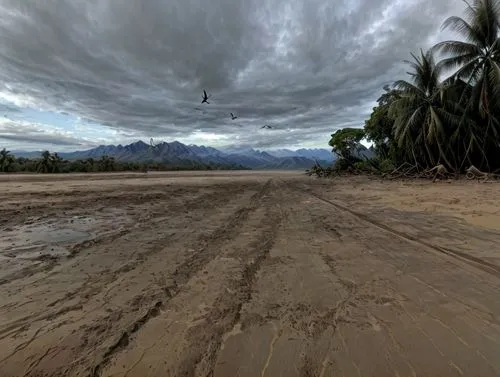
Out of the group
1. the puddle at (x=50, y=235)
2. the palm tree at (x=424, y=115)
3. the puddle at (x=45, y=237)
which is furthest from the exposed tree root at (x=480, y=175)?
the puddle at (x=50, y=235)

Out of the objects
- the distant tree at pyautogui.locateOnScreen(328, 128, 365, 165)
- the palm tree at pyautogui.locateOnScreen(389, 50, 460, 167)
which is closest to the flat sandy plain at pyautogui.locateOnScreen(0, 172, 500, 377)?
the palm tree at pyautogui.locateOnScreen(389, 50, 460, 167)

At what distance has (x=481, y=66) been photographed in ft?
73.7

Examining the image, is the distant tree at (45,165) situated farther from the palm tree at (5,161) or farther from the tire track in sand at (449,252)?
the tire track in sand at (449,252)

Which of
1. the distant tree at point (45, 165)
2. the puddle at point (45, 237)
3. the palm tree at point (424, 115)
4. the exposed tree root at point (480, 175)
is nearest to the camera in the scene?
the puddle at point (45, 237)

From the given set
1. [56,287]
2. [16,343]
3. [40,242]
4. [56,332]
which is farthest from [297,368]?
[40,242]

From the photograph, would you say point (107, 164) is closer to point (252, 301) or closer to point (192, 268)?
point (192, 268)

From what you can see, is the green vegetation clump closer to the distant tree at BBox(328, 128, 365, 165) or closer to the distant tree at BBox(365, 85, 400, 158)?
the distant tree at BBox(365, 85, 400, 158)

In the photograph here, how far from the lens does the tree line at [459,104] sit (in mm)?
21891

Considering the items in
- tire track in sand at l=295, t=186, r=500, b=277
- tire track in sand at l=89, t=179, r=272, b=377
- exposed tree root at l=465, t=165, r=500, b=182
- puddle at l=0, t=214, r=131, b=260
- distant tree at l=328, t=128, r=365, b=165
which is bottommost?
puddle at l=0, t=214, r=131, b=260

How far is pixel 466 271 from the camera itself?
4625 mm

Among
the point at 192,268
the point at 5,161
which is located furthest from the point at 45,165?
the point at 192,268

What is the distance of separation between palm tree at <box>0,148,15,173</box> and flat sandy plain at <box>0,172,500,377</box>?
5660cm

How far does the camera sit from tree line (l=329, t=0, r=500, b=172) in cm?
2189

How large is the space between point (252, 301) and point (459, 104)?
2768cm
